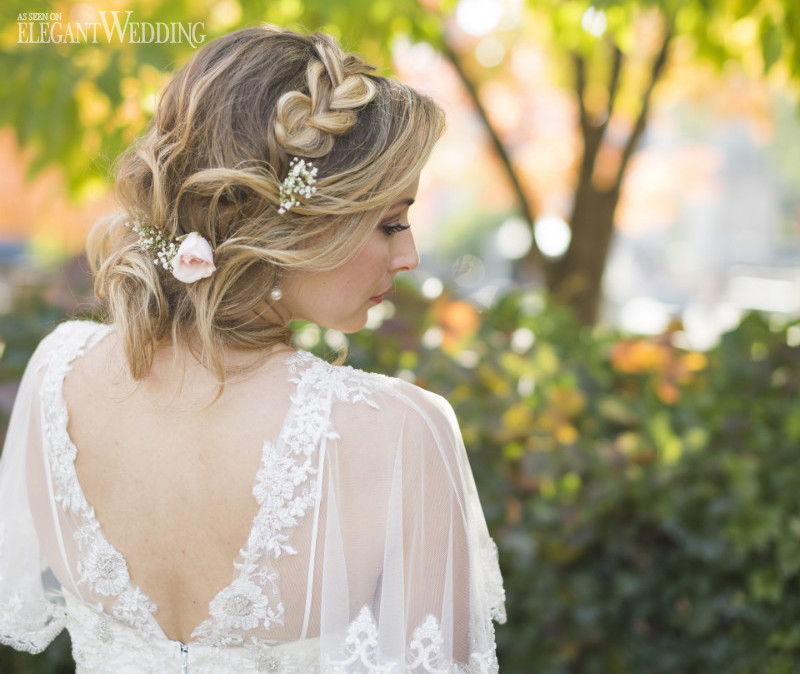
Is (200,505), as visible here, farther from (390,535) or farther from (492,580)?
(492,580)

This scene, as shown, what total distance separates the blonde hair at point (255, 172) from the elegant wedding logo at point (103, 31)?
210 centimetres

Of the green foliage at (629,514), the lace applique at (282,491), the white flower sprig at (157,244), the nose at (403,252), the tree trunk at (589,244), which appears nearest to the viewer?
the lace applique at (282,491)

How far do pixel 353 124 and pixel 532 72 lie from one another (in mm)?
5680

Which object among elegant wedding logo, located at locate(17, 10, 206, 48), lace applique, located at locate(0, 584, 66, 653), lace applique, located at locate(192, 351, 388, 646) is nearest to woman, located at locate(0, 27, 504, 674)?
lace applique, located at locate(192, 351, 388, 646)

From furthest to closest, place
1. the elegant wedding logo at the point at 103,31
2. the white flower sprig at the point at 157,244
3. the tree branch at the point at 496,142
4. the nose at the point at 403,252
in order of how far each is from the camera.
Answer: the tree branch at the point at 496,142 < the elegant wedding logo at the point at 103,31 < the nose at the point at 403,252 < the white flower sprig at the point at 157,244

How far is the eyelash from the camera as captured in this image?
170cm

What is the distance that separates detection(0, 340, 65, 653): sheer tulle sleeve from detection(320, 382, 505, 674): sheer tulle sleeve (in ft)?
2.70

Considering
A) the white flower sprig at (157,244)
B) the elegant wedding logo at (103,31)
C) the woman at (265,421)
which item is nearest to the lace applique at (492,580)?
the woman at (265,421)

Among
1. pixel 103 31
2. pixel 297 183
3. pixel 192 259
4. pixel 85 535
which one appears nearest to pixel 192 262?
pixel 192 259

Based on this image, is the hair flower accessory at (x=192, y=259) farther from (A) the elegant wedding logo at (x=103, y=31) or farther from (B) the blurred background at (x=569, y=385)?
(A) the elegant wedding logo at (x=103, y=31)

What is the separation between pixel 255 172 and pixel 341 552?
75cm

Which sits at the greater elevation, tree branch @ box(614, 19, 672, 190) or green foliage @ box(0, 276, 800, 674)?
tree branch @ box(614, 19, 672, 190)

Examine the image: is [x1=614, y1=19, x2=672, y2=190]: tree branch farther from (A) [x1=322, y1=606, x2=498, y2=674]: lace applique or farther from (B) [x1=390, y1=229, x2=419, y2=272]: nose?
(A) [x1=322, y1=606, x2=498, y2=674]: lace applique

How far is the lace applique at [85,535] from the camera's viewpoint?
1.64 meters
